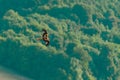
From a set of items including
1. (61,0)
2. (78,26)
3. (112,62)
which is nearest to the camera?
(112,62)

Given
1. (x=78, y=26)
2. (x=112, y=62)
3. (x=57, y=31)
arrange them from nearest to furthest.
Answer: (x=112, y=62) → (x=57, y=31) → (x=78, y=26)

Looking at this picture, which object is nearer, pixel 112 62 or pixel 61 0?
pixel 112 62

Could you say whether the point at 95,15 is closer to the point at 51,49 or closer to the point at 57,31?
the point at 57,31

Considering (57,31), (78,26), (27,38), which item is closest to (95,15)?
(78,26)

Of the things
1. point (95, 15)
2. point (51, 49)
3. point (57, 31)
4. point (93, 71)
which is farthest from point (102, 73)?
point (95, 15)

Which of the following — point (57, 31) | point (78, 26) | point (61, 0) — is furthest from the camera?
point (61, 0)

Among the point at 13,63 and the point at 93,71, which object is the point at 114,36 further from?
the point at 13,63

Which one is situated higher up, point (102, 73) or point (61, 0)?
point (61, 0)
